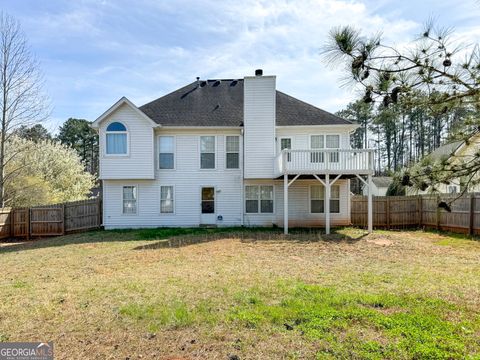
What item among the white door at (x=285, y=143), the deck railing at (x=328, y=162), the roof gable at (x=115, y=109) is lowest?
the deck railing at (x=328, y=162)

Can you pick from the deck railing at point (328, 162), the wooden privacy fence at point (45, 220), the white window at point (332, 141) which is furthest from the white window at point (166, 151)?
the white window at point (332, 141)

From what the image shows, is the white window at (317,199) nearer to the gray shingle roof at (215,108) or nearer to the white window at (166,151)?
the gray shingle roof at (215,108)

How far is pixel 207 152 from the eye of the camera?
16.0 meters

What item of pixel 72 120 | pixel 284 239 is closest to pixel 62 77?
pixel 284 239

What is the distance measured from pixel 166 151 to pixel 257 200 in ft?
17.8

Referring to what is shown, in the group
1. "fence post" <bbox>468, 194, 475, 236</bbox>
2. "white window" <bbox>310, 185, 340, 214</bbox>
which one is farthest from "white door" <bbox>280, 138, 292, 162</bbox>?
"fence post" <bbox>468, 194, 475, 236</bbox>

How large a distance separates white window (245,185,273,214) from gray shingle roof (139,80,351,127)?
347 centimetres

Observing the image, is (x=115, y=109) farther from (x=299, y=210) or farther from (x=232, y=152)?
(x=299, y=210)

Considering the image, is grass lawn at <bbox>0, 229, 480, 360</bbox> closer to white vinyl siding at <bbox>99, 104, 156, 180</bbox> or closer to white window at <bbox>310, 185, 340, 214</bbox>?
white vinyl siding at <bbox>99, 104, 156, 180</bbox>

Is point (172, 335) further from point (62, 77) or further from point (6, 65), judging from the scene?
point (6, 65)

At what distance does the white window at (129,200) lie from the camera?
15.8m

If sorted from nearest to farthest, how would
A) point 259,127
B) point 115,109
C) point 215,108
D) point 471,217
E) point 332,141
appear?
point 471,217 < point 115,109 < point 259,127 < point 332,141 < point 215,108

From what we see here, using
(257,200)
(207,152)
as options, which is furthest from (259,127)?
(257,200)

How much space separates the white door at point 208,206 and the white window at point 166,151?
2.19 m
